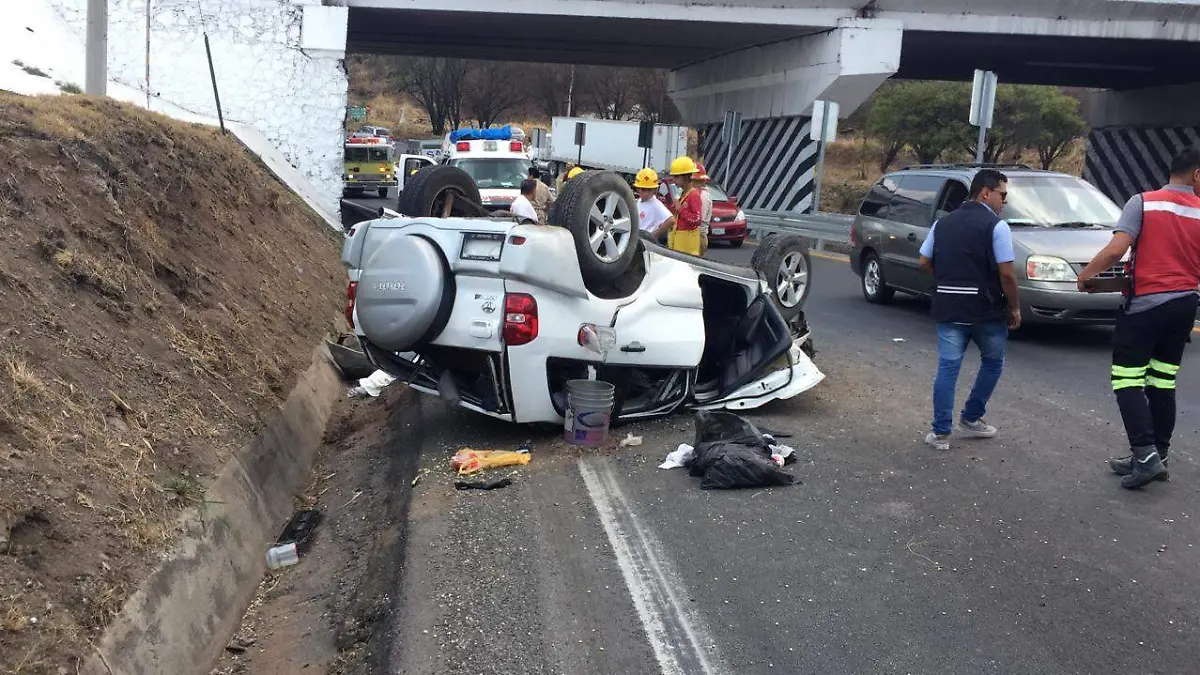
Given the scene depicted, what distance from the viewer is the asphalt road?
4309 millimetres

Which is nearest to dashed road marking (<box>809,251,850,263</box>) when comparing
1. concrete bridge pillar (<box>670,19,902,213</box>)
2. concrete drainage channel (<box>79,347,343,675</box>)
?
concrete bridge pillar (<box>670,19,902,213</box>)

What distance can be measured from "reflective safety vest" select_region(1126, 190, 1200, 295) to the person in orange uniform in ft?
17.8

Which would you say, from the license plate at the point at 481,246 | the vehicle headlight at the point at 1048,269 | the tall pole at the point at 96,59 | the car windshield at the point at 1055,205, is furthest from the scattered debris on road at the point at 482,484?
the tall pole at the point at 96,59

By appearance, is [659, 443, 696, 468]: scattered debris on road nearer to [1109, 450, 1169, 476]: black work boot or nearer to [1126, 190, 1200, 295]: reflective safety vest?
[1109, 450, 1169, 476]: black work boot

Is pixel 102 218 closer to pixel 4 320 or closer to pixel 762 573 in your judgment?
pixel 4 320

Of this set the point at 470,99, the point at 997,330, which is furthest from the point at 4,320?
the point at 470,99

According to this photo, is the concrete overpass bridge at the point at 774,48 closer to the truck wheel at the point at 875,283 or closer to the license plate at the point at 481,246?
the truck wheel at the point at 875,283

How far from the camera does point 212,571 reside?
5.32 metres

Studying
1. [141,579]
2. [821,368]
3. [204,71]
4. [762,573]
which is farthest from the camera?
[204,71]

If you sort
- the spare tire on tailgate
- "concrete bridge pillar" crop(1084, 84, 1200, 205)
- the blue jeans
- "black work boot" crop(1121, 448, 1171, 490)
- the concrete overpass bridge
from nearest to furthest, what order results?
"black work boot" crop(1121, 448, 1171, 490)
the spare tire on tailgate
the blue jeans
the concrete overpass bridge
"concrete bridge pillar" crop(1084, 84, 1200, 205)

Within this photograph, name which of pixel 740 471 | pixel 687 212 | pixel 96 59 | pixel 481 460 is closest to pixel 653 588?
pixel 740 471

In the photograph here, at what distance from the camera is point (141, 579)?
4.60 metres

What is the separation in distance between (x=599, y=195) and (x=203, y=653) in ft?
12.3

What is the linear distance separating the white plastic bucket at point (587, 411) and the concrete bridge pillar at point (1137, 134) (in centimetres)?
2594
